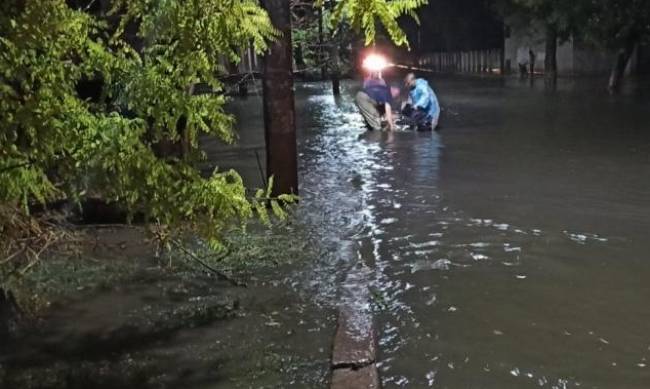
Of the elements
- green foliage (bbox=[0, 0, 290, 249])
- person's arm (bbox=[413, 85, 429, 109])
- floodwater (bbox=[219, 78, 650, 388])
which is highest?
green foliage (bbox=[0, 0, 290, 249])

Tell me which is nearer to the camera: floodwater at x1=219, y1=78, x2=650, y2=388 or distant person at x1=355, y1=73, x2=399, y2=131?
floodwater at x1=219, y1=78, x2=650, y2=388

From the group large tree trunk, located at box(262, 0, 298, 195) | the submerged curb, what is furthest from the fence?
the submerged curb

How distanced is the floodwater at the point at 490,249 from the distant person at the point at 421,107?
2.98 ft

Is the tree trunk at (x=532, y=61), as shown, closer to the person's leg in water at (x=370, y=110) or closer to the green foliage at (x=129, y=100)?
the person's leg in water at (x=370, y=110)

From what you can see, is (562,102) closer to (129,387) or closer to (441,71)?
→ (129,387)

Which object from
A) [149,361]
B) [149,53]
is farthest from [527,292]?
[149,53]

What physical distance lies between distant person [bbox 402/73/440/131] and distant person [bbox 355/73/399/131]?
0.54 meters

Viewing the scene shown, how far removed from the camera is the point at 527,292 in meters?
6.14

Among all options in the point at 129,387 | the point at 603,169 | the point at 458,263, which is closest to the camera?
the point at 129,387

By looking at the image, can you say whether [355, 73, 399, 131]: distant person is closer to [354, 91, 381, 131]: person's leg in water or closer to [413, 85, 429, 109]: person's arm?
[354, 91, 381, 131]: person's leg in water

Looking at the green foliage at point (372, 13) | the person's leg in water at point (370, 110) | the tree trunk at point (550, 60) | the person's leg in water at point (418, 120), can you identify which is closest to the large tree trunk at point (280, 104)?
the green foliage at point (372, 13)

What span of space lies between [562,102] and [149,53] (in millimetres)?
21336

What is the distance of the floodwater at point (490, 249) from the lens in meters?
4.93

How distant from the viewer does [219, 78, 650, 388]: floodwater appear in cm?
493
